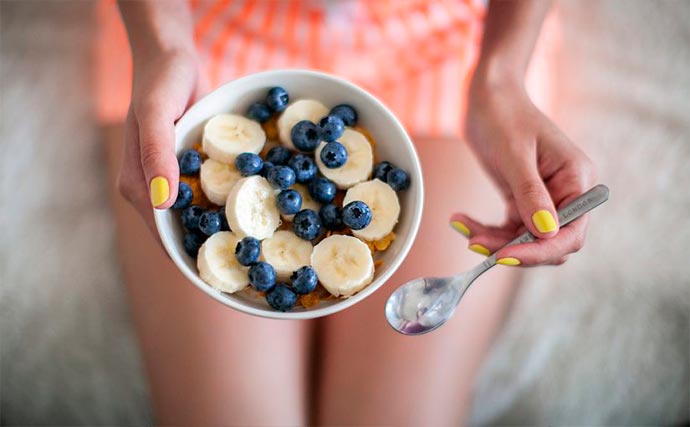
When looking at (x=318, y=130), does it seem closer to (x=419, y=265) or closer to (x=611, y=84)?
(x=419, y=265)

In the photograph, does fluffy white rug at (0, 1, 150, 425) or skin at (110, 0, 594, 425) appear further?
fluffy white rug at (0, 1, 150, 425)

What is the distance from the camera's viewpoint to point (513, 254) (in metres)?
0.61

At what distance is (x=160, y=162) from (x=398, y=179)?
0.81 feet

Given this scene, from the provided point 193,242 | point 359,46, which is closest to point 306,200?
point 193,242

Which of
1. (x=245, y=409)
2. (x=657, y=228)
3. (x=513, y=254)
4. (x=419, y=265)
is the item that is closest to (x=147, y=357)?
(x=245, y=409)

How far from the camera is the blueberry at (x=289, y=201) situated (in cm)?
58

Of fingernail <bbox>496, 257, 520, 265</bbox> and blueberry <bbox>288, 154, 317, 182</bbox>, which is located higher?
blueberry <bbox>288, 154, 317, 182</bbox>

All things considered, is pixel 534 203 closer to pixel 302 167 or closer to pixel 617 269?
pixel 302 167

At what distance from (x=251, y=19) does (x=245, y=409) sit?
1.94 ft

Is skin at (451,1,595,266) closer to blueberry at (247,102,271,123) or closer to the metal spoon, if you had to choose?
the metal spoon

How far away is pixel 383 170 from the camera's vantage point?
62 centimetres

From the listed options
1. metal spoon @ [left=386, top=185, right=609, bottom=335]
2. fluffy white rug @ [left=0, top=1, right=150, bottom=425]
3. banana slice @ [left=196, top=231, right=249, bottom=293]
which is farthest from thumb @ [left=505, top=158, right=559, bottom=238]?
fluffy white rug @ [left=0, top=1, right=150, bottom=425]

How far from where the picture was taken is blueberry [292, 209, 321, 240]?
0.59 m

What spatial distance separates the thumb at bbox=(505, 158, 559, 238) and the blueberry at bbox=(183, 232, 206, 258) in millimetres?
350
